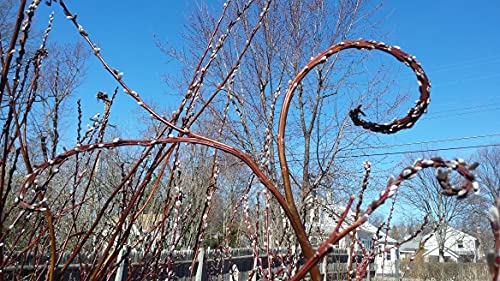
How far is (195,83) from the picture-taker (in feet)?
3.36

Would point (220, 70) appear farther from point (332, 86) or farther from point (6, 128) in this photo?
point (6, 128)

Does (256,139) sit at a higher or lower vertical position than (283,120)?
higher

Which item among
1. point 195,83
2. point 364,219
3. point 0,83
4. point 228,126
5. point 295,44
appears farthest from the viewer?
point 228,126

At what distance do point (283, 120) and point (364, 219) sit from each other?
0.23 m

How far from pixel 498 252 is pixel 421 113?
0.98 ft

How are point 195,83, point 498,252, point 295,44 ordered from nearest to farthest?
point 498,252, point 195,83, point 295,44

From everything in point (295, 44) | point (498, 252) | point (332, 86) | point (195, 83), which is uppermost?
point (295, 44)

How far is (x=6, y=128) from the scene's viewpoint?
787mm

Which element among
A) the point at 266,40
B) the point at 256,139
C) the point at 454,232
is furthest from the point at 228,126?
the point at 454,232

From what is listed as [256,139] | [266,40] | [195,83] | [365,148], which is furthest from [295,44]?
[195,83]

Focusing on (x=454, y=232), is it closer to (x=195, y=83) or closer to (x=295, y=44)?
(x=295, y=44)

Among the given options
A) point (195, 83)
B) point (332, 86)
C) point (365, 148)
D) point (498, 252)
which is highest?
point (332, 86)

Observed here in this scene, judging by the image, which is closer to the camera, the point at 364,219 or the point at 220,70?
the point at 364,219

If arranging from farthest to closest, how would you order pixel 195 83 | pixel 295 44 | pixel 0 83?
1. pixel 295 44
2. pixel 195 83
3. pixel 0 83
